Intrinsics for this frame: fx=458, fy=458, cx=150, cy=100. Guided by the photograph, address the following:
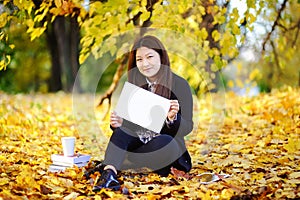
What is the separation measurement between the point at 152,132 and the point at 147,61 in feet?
1.49

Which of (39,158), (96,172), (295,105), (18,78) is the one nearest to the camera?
(96,172)

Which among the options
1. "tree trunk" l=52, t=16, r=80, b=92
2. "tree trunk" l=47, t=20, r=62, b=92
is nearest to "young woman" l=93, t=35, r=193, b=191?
"tree trunk" l=52, t=16, r=80, b=92

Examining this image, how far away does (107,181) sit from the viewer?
2.54 metres

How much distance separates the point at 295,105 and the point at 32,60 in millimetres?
9209

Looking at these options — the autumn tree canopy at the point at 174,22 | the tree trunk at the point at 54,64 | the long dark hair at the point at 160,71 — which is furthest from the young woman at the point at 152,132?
the tree trunk at the point at 54,64

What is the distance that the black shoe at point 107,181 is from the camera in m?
2.53

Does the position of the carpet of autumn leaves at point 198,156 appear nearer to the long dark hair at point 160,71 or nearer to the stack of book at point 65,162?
the stack of book at point 65,162

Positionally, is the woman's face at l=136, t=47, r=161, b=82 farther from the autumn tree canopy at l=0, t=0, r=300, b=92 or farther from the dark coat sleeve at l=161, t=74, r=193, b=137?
the autumn tree canopy at l=0, t=0, r=300, b=92

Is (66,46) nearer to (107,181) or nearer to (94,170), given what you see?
(94,170)

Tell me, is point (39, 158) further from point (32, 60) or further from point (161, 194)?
point (32, 60)

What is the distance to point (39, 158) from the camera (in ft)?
10.9

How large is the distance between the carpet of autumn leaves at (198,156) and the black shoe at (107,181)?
4 centimetres

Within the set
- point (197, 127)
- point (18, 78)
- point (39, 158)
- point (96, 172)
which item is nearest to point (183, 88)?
point (96, 172)

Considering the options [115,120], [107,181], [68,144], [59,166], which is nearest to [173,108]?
[115,120]
